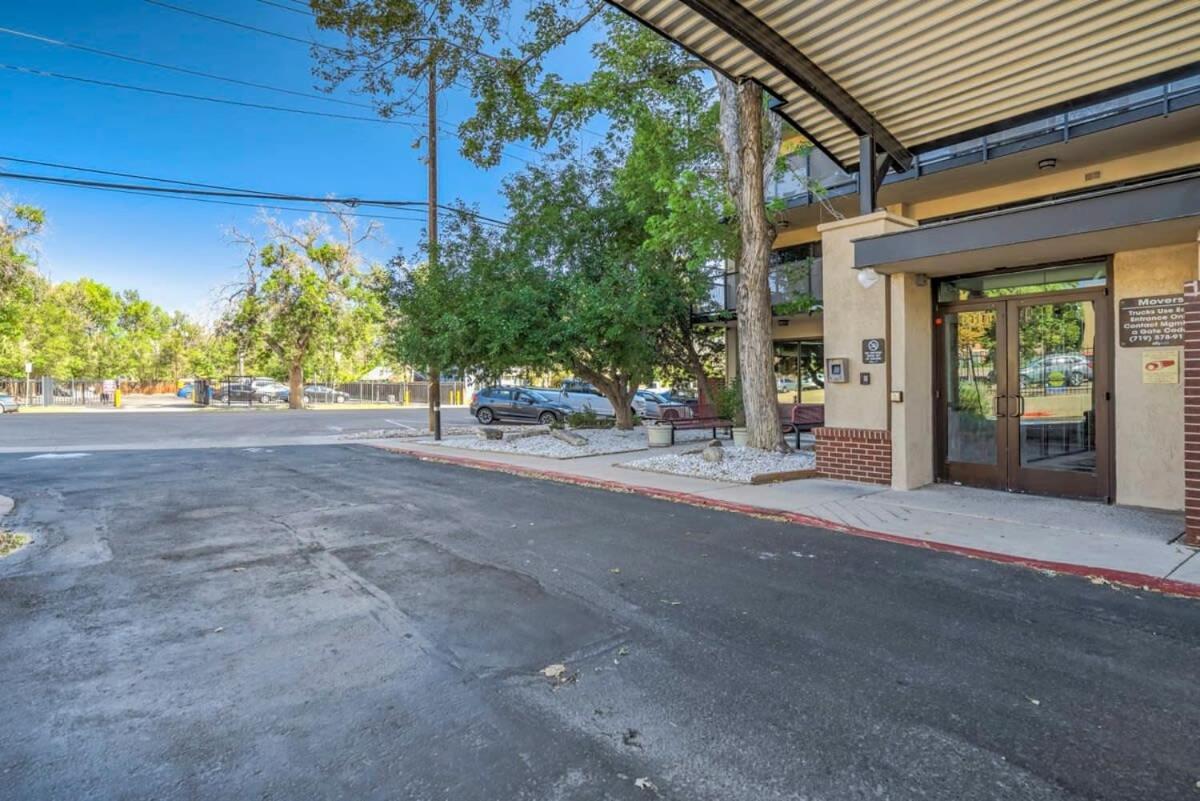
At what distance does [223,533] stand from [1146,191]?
9627mm

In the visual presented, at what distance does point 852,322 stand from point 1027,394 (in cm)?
233

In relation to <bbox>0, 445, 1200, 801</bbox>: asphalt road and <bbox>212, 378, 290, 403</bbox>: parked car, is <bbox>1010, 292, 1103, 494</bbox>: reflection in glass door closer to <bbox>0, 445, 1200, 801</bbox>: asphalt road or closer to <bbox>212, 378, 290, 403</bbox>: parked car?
<bbox>0, 445, 1200, 801</bbox>: asphalt road

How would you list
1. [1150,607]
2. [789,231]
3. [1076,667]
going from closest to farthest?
[1076,667]
[1150,607]
[789,231]

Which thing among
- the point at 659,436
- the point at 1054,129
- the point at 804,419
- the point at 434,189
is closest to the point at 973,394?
the point at 1054,129

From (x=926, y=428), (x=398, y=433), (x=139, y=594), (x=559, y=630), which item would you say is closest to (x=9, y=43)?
(x=398, y=433)

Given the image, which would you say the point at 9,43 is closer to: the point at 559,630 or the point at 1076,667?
the point at 559,630

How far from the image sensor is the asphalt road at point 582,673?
8.32ft

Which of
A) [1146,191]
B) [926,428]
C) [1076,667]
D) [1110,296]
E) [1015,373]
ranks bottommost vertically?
[1076,667]

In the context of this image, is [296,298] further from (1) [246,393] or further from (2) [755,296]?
(2) [755,296]

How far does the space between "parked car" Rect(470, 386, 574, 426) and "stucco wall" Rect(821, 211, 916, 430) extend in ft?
47.2

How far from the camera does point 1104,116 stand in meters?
9.95

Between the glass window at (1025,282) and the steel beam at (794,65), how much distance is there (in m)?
2.06

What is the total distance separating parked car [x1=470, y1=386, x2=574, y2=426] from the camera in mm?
23516

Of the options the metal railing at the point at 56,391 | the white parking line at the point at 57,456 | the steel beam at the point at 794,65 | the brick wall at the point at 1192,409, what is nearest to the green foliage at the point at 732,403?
the steel beam at the point at 794,65
